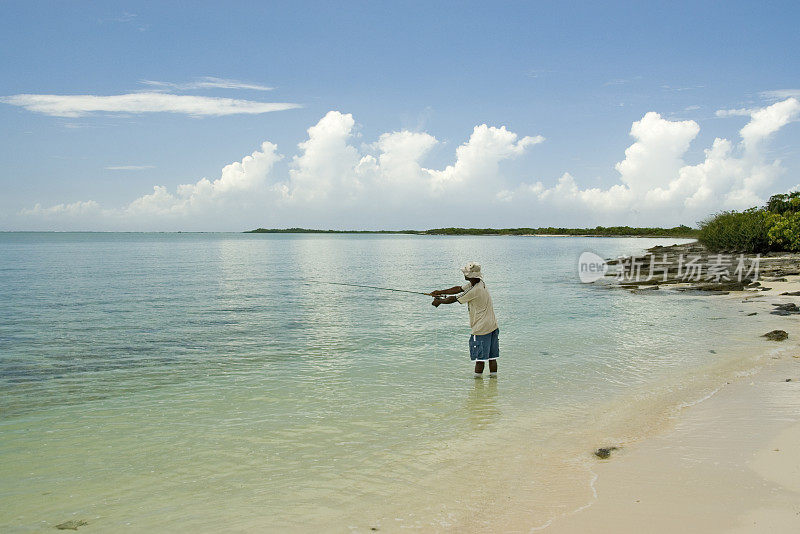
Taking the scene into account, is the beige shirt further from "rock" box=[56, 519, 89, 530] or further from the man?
"rock" box=[56, 519, 89, 530]

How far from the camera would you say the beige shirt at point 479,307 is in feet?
35.4

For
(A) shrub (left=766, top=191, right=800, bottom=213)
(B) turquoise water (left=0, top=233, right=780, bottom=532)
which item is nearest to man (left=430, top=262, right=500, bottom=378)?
(B) turquoise water (left=0, top=233, right=780, bottom=532)

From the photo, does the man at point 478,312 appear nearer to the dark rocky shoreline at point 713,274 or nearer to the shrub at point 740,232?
the dark rocky shoreline at point 713,274

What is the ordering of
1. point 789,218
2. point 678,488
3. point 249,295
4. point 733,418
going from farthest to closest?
point 789,218 < point 249,295 < point 733,418 < point 678,488

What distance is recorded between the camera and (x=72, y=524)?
5.57 meters

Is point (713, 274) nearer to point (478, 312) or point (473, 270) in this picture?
point (478, 312)

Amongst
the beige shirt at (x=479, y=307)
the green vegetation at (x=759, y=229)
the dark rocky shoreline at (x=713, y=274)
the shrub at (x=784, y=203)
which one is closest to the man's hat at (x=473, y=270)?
the beige shirt at (x=479, y=307)

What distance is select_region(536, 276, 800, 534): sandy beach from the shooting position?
5086 mm

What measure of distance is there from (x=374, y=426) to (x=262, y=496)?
101 inches

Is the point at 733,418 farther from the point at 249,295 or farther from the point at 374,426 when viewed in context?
the point at 249,295

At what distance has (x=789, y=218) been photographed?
42125mm

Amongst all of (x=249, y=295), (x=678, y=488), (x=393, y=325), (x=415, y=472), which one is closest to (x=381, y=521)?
(x=415, y=472)

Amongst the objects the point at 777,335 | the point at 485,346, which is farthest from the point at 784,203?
the point at 485,346

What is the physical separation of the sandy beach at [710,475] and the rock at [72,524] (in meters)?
4.41
